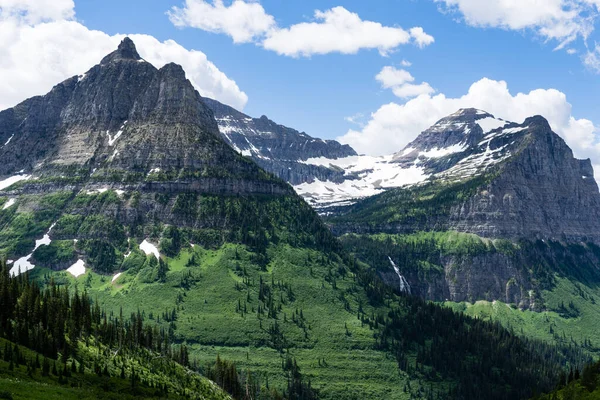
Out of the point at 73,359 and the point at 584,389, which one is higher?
the point at 73,359

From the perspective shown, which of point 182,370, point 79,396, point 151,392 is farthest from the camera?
point 182,370

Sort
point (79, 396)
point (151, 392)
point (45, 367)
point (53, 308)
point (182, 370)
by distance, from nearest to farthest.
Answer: point (79, 396) → point (45, 367) → point (151, 392) → point (53, 308) → point (182, 370)

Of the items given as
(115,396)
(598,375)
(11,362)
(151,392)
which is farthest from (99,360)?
(598,375)

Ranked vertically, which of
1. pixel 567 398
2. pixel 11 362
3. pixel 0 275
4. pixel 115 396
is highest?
pixel 0 275

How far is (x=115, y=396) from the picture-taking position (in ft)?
380

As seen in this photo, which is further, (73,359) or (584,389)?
(584,389)

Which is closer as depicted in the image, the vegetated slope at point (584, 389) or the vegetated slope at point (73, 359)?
the vegetated slope at point (73, 359)

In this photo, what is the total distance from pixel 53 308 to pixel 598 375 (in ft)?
542

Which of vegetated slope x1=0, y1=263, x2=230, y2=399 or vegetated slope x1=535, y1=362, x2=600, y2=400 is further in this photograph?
vegetated slope x1=535, y1=362, x2=600, y2=400

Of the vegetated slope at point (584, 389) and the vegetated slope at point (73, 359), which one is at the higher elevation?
the vegetated slope at point (73, 359)

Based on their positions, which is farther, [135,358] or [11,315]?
[135,358]

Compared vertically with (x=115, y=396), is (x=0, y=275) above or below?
above

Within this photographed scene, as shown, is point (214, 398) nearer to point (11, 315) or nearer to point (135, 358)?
point (135, 358)

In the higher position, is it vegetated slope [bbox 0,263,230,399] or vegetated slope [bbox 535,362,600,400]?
vegetated slope [bbox 0,263,230,399]
